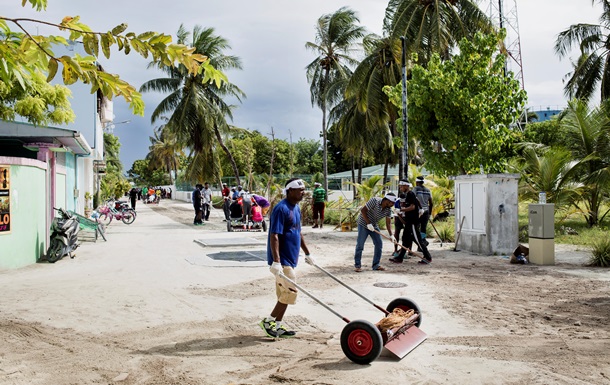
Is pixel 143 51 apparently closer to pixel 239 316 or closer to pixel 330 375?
pixel 330 375

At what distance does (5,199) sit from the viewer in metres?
11.1

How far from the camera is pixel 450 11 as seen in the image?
24.1 meters

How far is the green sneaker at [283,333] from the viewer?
6131 millimetres

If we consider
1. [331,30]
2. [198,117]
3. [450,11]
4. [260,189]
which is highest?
[331,30]

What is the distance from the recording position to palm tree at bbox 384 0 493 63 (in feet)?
76.3

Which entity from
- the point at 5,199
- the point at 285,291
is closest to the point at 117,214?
the point at 5,199

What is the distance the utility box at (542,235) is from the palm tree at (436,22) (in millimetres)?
12174

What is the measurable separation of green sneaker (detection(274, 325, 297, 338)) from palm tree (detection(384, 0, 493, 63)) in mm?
18717

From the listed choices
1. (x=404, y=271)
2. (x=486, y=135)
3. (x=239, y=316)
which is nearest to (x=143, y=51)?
(x=239, y=316)

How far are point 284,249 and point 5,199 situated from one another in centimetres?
746

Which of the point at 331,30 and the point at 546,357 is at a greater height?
the point at 331,30

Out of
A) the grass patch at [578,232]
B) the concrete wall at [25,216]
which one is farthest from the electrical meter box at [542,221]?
the concrete wall at [25,216]

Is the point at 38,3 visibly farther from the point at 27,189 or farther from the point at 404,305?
the point at 27,189

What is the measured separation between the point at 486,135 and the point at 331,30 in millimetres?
18220
